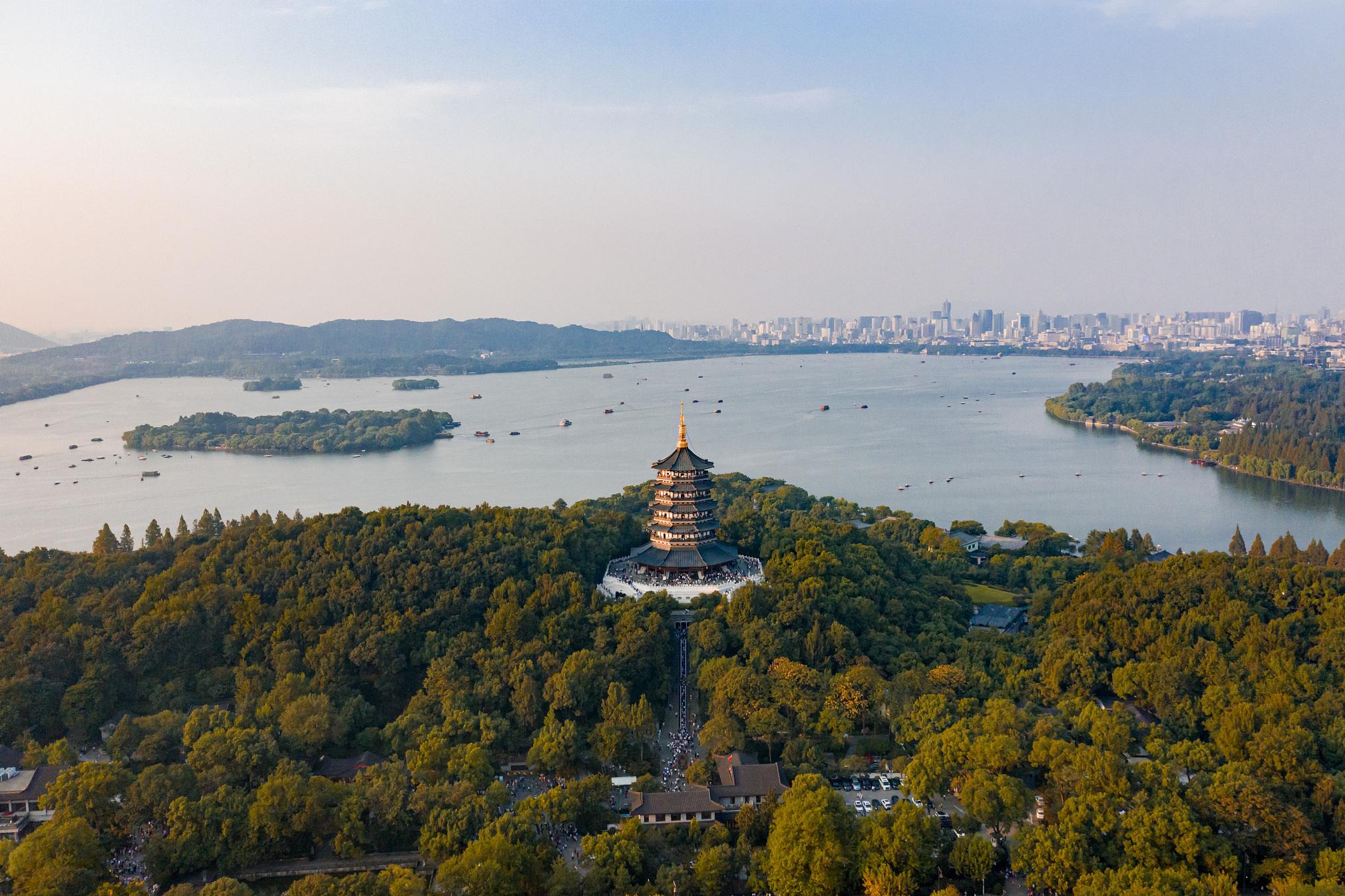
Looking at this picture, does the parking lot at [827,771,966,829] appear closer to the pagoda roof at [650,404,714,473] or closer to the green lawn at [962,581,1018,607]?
the pagoda roof at [650,404,714,473]

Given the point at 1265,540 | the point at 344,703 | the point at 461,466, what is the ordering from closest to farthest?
1. the point at 344,703
2. the point at 1265,540
3. the point at 461,466

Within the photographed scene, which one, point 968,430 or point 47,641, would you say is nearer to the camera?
point 47,641

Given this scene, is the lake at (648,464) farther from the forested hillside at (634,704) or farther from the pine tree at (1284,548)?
the forested hillside at (634,704)

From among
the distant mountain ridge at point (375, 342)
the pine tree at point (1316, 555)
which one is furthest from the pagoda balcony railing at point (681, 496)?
the distant mountain ridge at point (375, 342)

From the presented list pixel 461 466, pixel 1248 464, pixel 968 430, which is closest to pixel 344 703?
pixel 461 466

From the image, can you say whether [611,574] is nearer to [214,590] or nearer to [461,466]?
[214,590]

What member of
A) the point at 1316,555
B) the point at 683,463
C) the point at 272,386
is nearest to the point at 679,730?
the point at 683,463

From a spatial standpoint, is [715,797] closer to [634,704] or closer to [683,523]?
[634,704]

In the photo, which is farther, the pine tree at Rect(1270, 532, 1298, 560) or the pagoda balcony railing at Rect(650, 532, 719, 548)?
the pine tree at Rect(1270, 532, 1298, 560)

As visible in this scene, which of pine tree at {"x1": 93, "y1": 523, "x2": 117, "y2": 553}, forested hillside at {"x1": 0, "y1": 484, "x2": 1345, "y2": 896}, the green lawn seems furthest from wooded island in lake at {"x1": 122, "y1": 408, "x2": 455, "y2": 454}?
the green lawn
